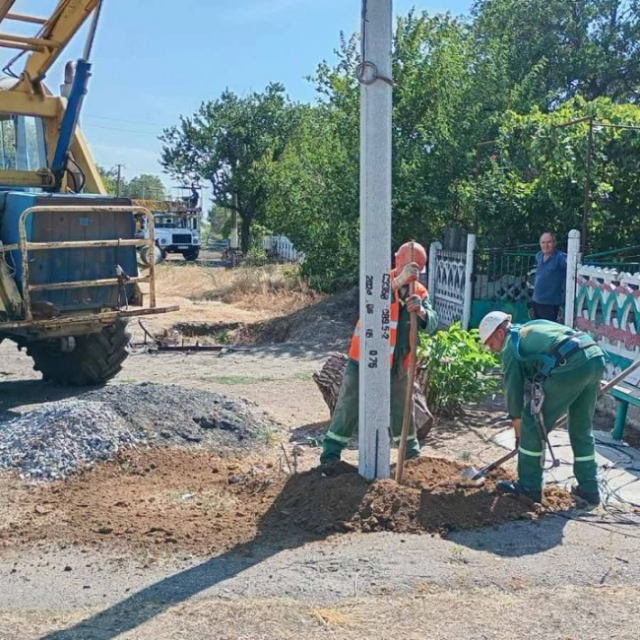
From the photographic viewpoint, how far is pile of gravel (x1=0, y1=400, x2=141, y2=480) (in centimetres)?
605

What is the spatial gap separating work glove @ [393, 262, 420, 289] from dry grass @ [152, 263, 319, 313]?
12.1 metres

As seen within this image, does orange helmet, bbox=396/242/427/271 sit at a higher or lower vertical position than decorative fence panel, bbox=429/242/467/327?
higher

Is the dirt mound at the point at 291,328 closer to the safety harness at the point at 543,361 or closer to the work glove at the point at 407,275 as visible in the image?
the work glove at the point at 407,275

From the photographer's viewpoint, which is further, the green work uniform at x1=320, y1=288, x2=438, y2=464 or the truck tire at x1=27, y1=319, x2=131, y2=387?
the truck tire at x1=27, y1=319, x2=131, y2=387

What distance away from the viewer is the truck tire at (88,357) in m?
9.40

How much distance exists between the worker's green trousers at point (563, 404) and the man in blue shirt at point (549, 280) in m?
4.49

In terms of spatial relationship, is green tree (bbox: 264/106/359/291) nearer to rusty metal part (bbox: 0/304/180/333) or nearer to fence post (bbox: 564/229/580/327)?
fence post (bbox: 564/229/580/327)

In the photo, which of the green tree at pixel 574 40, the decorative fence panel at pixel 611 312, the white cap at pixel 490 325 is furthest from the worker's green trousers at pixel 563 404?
the green tree at pixel 574 40

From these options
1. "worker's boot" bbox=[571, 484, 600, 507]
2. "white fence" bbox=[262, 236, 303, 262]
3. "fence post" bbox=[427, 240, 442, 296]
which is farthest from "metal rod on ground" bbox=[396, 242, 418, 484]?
"white fence" bbox=[262, 236, 303, 262]

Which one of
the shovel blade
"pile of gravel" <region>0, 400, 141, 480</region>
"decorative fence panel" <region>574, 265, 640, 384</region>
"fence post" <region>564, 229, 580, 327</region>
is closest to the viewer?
the shovel blade

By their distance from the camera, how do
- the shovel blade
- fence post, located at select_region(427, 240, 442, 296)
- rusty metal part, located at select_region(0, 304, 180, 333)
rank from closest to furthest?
the shovel blade < rusty metal part, located at select_region(0, 304, 180, 333) < fence post, located at select_region(427, 240, 442, 296)

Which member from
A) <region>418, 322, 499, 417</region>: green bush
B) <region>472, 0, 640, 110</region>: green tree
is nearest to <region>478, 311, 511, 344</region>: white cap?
<region>418, 322, 499, 417</region>: green bush

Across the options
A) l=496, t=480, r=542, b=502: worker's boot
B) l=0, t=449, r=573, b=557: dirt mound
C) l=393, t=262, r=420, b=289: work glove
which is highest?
l=393, t=262, r=420, b=289: work glove

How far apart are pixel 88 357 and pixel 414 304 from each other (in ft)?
17.1
